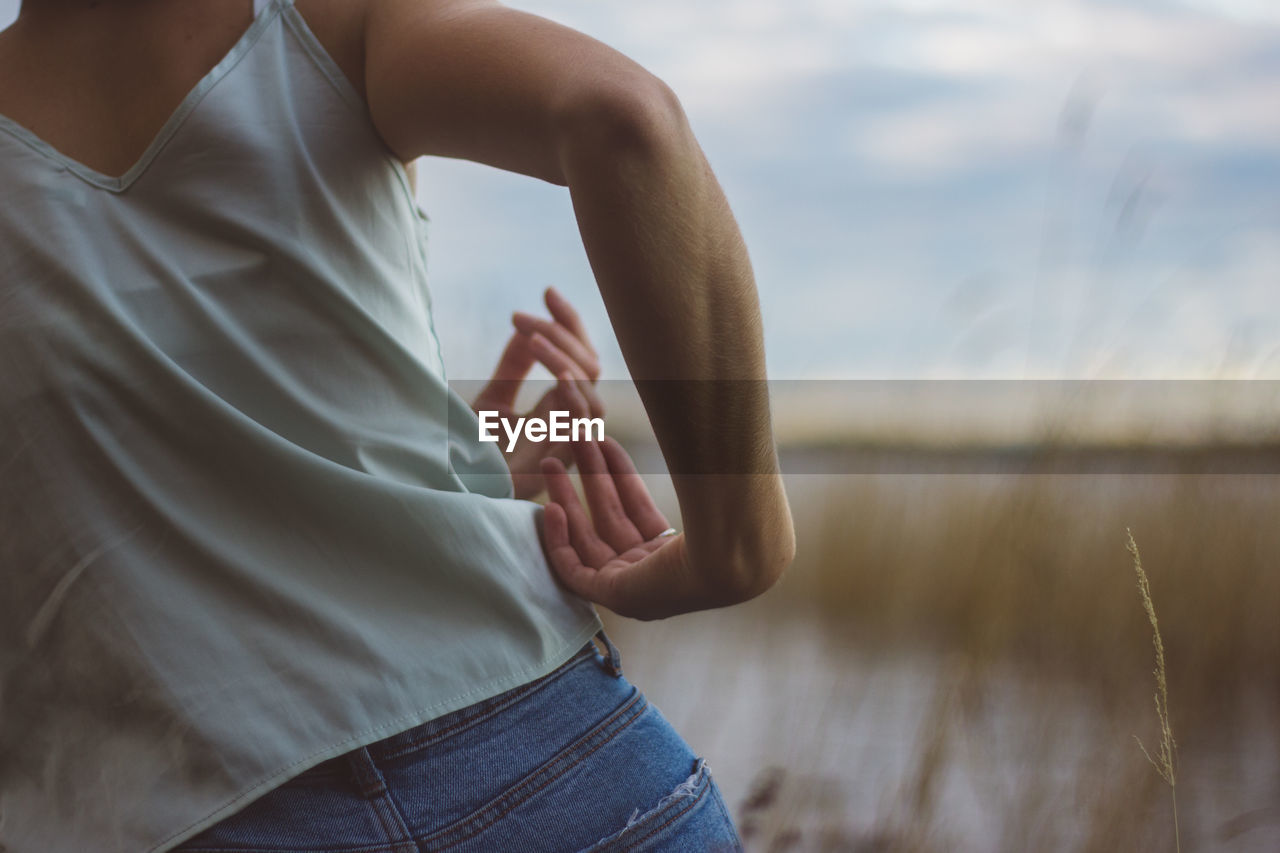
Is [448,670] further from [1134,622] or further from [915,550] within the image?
[1134,622]

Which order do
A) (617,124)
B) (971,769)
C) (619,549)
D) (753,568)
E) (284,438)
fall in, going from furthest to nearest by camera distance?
(971,769)
(619,549)
(753,568)
(284,438)
(617,124)

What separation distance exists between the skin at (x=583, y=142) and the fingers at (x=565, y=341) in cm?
32

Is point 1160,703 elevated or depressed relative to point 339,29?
depressed

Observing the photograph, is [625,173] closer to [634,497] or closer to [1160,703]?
[634,497]

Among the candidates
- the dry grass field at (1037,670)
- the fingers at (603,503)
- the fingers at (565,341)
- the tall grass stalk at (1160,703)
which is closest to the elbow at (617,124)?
the fingers at (603,503)

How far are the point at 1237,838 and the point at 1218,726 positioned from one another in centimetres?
20

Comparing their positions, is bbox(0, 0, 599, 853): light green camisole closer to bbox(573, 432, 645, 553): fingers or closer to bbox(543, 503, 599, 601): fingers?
bbox(543, 503, 599, 601): fingers

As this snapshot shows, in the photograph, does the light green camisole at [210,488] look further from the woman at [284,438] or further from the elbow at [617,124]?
the elbow at [617,124]

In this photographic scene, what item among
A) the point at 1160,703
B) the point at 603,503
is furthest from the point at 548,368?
the point at 1160,703

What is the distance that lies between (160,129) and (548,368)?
18.3 inches

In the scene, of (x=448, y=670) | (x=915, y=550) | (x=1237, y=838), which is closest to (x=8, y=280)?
(x=448, y=670)

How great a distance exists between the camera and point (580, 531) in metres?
0.79

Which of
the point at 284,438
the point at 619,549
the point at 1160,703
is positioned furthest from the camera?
the point at 1160,703

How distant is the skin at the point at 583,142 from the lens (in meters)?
0.52
